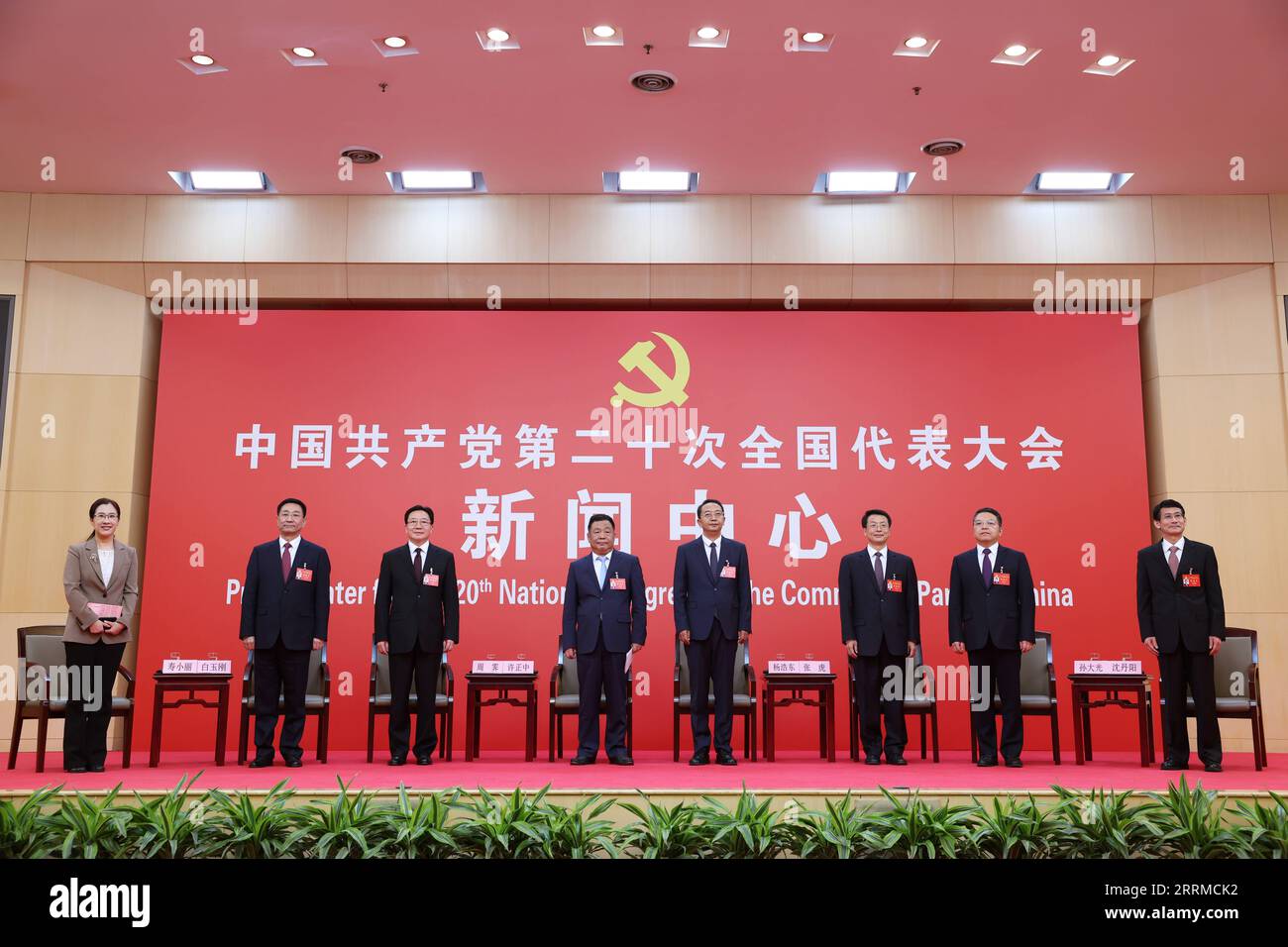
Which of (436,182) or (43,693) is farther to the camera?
(436,182)

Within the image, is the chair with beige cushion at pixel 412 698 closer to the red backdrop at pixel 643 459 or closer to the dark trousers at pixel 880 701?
the red backdrop at pixel 643 459

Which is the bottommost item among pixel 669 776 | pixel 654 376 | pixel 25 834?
pixel 669 776

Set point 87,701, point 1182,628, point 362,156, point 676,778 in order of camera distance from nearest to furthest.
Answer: point 676,778, point 87,701, point 1182,628, point 362,156

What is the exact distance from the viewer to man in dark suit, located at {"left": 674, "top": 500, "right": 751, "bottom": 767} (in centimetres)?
530

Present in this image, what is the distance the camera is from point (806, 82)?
18.0 feet

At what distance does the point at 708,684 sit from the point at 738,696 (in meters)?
0.33

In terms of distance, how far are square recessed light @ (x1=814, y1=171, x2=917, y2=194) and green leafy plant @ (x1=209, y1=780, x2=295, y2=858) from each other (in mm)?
5249

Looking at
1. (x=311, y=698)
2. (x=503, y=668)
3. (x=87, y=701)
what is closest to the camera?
→ (x=87, y=701)

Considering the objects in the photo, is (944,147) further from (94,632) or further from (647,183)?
(94,632)

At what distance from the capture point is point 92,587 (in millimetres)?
5070

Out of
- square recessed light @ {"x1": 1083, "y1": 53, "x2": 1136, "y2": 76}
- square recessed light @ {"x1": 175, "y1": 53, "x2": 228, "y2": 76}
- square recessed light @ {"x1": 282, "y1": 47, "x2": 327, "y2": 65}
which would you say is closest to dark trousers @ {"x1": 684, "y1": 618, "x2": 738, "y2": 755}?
square recessed light @ {"x1": 1083, "y1": 53, "x2": 1136, "y2": 76}

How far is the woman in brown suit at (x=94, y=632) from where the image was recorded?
4.94 meters

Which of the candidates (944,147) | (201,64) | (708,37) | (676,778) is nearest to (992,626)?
(676,778)
